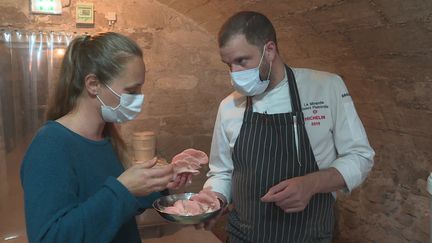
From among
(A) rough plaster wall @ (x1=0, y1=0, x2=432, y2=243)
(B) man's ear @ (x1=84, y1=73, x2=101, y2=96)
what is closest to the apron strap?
(A) rough plaster wall @ (x1=0, y1=0, x2=432, y2=243)

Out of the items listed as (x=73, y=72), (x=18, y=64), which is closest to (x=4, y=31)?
(x=18, y=64)

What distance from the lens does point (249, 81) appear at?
1.68 meters

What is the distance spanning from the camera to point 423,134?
230 centimetres

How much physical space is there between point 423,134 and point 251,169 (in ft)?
3.90

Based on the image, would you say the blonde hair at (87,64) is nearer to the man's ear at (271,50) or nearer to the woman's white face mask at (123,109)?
the woman's white face mask at (123,109)

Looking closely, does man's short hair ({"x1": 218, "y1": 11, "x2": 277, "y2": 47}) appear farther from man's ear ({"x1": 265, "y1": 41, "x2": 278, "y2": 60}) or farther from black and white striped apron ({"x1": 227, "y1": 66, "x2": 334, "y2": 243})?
black and white striped apron ({"x1": 227, "y1": 66, "x2": 334, "y2": 243})

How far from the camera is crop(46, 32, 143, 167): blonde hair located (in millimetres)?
1298

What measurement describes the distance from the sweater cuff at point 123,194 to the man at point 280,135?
664mm

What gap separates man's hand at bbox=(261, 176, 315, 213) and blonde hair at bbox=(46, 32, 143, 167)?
0.67 m

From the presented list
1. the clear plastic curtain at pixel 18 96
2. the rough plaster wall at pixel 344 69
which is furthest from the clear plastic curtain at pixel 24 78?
the rough plaster wall at pixel 344 69

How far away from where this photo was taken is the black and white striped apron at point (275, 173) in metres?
1.68

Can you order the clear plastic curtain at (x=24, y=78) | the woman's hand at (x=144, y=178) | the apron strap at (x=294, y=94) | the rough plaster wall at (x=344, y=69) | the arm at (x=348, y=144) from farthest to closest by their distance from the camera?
the clear plastic curtain at (x=24, y=78) → the rough plaster wall at (x=344, y=69) → the apron strap at (x=294, y=94) → the arm at (x=348, y=144) → the woman's hand at (x=144, y=178)

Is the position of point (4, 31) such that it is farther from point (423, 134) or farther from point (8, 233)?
point (423, 134)

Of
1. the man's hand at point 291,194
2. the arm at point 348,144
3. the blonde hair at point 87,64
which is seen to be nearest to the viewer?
the blonde hair at point 87,64
